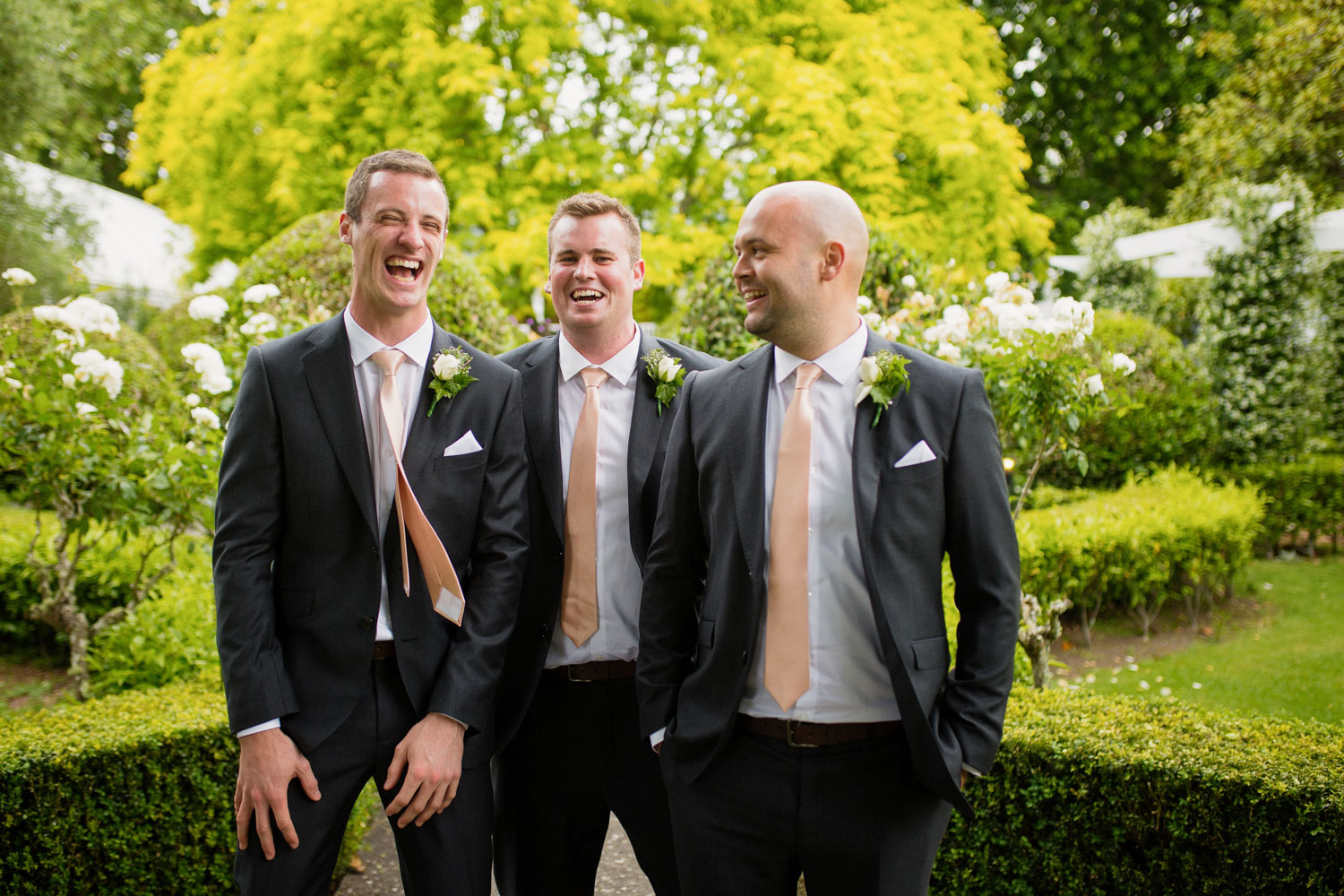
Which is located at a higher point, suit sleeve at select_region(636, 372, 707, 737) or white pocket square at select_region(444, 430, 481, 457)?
white pocket square at select_region(444, 430, 481, 457)

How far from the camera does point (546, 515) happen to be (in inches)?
111

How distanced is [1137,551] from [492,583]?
241 inches

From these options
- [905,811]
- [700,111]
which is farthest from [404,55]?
[905,811]

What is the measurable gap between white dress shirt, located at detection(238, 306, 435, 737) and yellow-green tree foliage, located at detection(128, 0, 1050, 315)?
7889 mm

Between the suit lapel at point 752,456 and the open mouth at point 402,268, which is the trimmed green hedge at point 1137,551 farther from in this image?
the open mouth at point 402,268

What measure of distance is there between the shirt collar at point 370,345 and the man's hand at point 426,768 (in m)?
0.96

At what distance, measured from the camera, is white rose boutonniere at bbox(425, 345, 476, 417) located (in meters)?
2.54

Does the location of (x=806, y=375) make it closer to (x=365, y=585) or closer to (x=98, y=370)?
(x=365, y=585)

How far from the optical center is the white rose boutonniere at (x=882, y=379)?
2.20m

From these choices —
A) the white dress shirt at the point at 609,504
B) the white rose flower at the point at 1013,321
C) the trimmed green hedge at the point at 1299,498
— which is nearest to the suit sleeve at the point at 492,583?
the white dress shirt at the point at 609,504

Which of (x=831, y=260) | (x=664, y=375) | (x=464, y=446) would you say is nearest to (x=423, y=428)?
(x=464, y=446)

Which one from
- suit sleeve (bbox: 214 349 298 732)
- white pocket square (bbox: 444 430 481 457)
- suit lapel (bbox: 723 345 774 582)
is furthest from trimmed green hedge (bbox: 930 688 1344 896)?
suit sleeve (bbox: 214 349 298 732)

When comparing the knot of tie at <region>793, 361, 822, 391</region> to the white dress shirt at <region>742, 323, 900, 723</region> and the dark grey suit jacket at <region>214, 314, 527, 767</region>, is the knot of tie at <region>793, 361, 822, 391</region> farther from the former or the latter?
the dark grey suit jacket at <region>214, 314, 527, 767</region>

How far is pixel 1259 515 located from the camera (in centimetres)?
848
